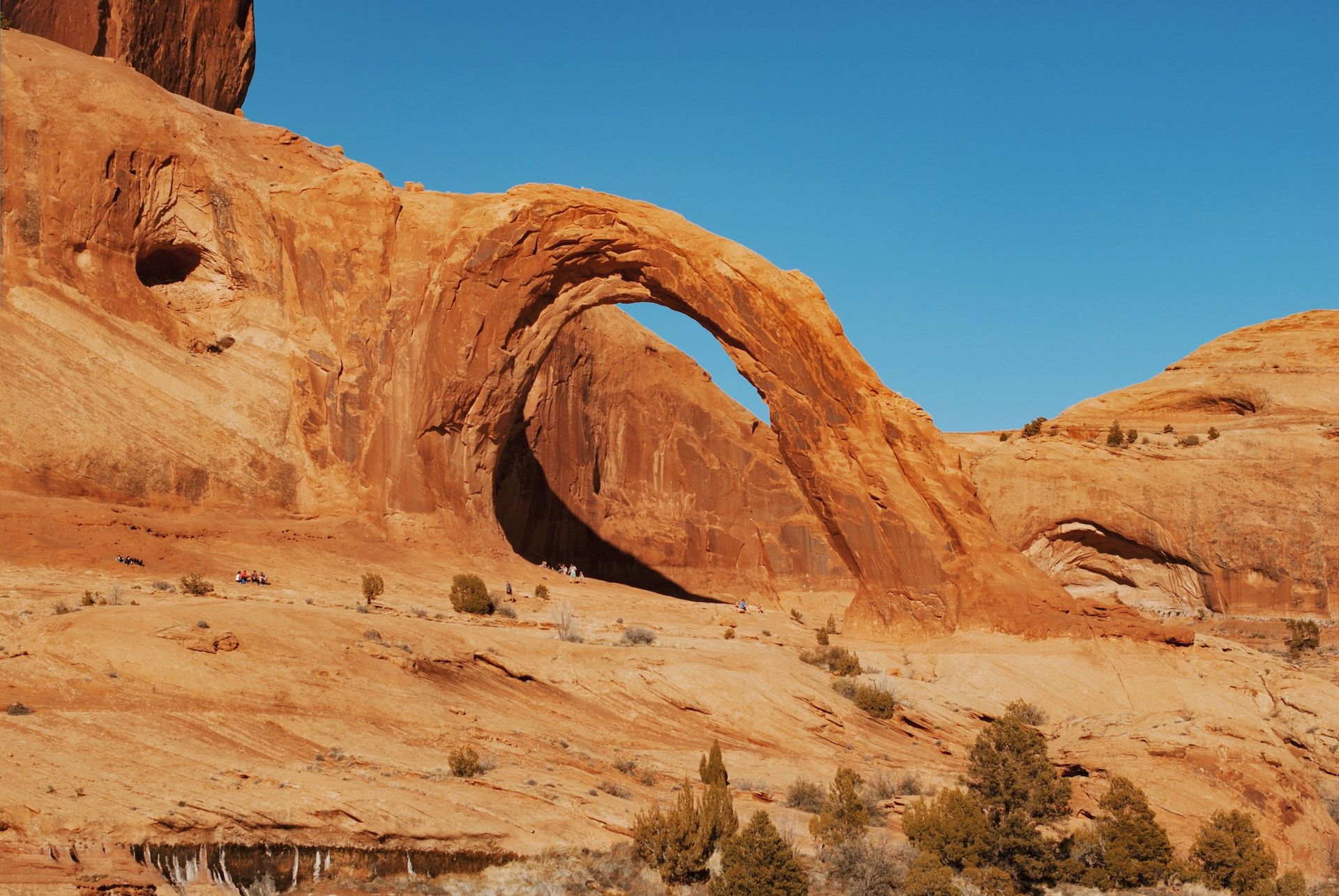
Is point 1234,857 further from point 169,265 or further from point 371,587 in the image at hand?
point 169,265

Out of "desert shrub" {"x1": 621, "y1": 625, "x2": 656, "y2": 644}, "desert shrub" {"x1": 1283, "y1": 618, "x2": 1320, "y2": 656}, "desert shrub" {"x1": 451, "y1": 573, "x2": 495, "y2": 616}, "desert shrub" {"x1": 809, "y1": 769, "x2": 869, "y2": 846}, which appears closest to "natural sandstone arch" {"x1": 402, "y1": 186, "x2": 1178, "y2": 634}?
"desert shrub" {"x1": 451, "y1": 573, "x2": 495, "y2": 616}

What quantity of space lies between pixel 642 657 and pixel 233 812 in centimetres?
831

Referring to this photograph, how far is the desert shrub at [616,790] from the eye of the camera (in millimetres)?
14883

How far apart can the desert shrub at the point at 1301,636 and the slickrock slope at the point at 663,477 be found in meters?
15.8

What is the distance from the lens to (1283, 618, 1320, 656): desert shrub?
33250 mm

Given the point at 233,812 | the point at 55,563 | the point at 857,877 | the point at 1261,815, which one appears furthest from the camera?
the point at 55,563

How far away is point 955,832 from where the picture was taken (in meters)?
14.6

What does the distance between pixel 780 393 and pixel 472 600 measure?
29.4 feet

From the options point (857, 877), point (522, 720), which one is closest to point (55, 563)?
point (522, 720)

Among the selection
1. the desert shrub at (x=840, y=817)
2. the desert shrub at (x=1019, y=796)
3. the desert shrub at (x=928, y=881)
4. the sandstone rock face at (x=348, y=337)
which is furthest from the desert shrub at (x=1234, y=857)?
the sandstone rock face at (x=348, y=337)

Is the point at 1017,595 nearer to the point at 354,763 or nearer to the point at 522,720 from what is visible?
the point at 522,720

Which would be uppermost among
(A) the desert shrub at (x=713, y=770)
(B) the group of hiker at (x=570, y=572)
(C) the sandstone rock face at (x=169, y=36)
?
(C) the sandstone rock face at (x=169, y=36)

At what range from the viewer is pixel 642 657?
19.7m

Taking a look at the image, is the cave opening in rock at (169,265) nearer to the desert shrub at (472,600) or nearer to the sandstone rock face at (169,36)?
the sandstone rock face at (169,36)
